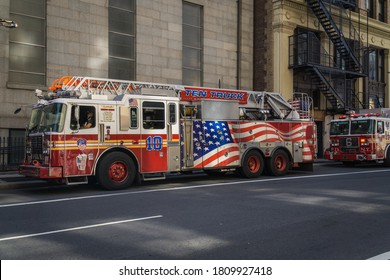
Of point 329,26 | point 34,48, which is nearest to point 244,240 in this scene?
point 34,48

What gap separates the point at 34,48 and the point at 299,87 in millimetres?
17130

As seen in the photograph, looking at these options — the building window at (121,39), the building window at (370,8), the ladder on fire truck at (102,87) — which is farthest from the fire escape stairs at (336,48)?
the ladder on fire truck at (102,87)

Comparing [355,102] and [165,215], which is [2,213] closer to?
[165,215]

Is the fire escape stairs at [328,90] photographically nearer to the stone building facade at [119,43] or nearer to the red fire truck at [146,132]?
the stone building facade at [119,43]

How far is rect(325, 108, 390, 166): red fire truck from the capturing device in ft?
66.1

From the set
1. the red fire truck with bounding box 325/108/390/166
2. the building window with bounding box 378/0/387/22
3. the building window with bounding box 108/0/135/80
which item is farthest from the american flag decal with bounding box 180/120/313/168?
the building window with bounding box 378/0/387/22

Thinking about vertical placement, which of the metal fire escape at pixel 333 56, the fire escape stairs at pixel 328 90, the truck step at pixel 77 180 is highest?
the metal fire escape at pixel 333 56

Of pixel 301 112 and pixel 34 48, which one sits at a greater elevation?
pixel 34 48

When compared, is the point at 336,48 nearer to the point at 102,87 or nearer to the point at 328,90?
the point at 328,90

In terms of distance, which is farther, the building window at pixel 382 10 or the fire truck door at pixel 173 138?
the building window at pixel 382 10

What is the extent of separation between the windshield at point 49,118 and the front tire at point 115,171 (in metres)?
1.56

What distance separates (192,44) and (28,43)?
8.97 m

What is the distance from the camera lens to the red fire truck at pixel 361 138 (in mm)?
20141

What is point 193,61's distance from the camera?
906 inches
